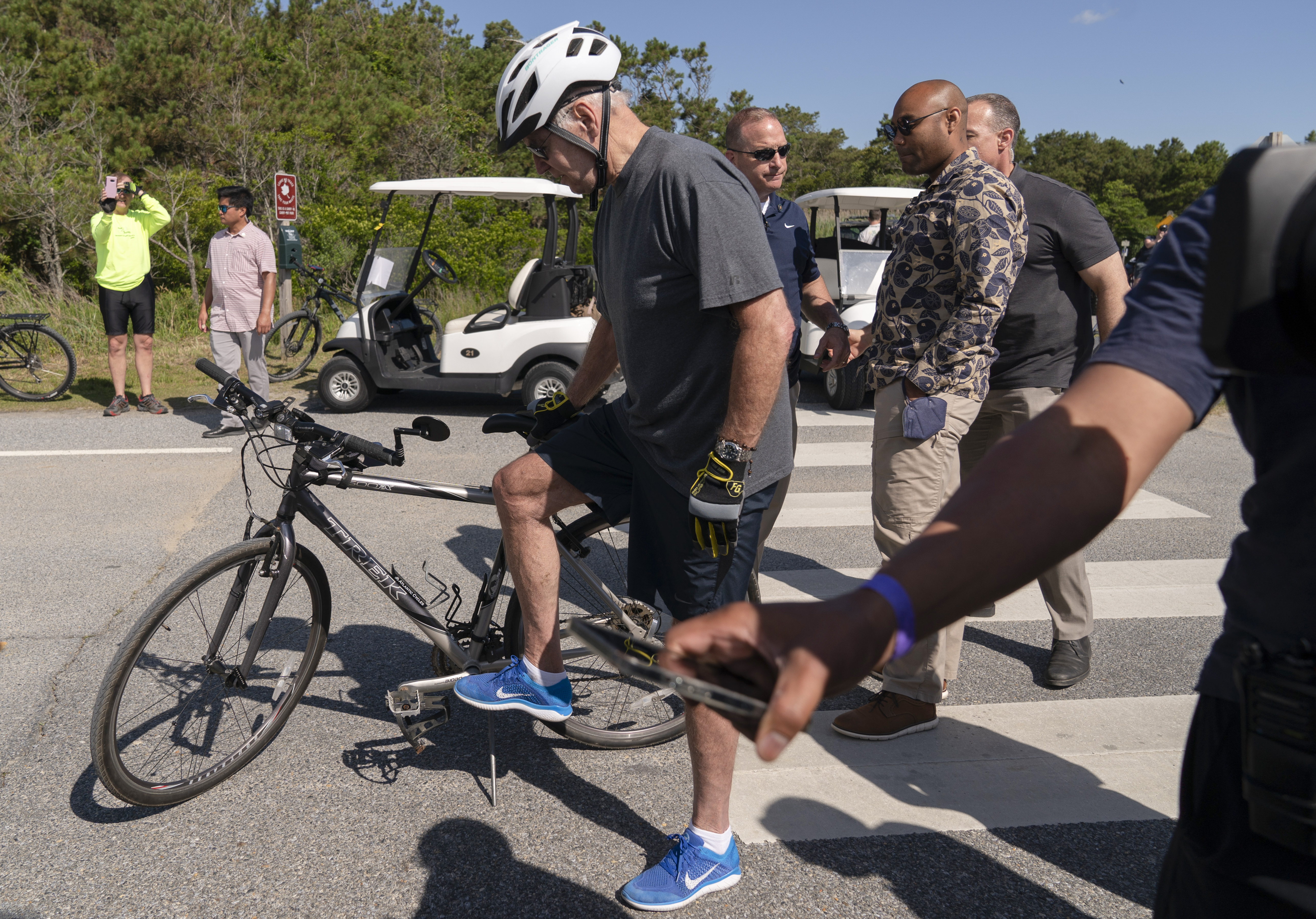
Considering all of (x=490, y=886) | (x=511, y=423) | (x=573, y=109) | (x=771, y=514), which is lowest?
(x=490, y=886)

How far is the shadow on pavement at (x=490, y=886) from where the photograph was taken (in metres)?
2.49

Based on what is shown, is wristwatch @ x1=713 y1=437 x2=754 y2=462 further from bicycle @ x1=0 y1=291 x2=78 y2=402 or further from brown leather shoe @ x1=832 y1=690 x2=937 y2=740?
bicycle @ x1=0 y1=291 x2=78 y2=402

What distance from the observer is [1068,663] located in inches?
150

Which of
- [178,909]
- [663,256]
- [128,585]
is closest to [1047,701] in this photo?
[663,256]

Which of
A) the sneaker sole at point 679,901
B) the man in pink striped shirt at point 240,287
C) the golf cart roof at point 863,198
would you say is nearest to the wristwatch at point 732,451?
the sneaker sole at point 679,901

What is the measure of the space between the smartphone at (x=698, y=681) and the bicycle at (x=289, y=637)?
6.80ft

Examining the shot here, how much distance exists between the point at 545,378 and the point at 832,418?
8.78 feet

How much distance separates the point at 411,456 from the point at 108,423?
321 cm

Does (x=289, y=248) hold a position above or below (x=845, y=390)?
above

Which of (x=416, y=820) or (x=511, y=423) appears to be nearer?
(x=416, y=820)

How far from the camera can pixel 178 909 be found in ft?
8.12

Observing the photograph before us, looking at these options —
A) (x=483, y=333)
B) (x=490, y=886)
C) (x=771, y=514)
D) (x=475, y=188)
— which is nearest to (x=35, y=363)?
(x=483, y=333)

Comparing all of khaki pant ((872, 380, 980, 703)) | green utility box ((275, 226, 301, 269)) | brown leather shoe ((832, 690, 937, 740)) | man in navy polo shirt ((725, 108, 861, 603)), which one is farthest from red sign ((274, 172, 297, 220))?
brown leather shoe ((832, 690, 937, 740))

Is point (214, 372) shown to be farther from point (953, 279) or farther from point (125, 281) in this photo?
point (125, 281)
